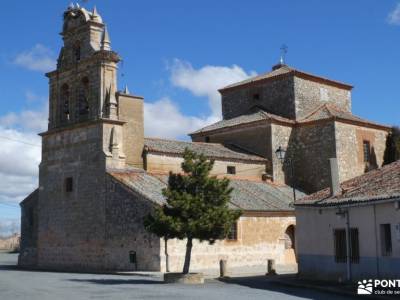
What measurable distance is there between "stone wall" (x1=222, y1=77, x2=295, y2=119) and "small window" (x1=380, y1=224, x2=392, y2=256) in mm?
20892

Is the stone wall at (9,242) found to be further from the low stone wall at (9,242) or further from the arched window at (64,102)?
the arched window at (64,102)

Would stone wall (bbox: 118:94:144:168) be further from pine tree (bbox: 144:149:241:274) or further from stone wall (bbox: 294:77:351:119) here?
stone wall (bbox: 294:77:351:119)

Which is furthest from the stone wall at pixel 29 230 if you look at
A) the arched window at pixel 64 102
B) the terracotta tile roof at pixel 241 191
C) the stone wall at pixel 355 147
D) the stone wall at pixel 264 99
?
the stone wall at pixel 355 147

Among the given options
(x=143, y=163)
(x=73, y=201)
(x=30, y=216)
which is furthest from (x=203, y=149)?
(x=30, y=216)

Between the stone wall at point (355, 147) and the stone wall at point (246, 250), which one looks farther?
the stone wall at point (355, 147)

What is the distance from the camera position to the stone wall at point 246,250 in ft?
89.0

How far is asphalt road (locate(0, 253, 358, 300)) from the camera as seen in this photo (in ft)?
53.2

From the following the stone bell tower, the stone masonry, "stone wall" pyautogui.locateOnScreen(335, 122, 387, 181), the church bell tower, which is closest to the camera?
the stone masonry

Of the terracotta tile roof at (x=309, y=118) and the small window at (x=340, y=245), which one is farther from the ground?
the terracotta tile roof at (x=309, y=118)

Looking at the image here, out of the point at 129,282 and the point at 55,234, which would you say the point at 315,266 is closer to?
the point at 129,282

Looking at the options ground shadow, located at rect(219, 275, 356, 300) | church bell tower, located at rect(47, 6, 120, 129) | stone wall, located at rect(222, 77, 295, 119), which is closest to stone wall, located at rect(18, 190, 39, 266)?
church bell tower, located at rect(47, 6, 120, 129)

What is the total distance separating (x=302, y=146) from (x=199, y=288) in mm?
20879

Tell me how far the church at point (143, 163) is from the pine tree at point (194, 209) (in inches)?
204

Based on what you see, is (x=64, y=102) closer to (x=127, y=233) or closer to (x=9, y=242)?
(x=127, y=233)
